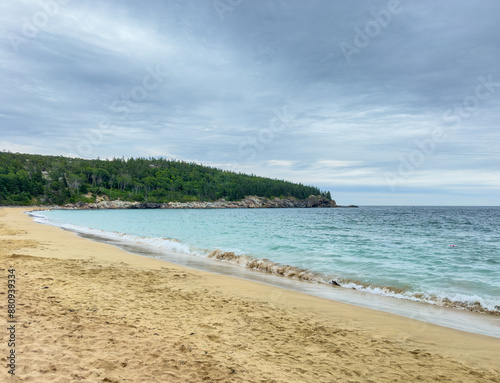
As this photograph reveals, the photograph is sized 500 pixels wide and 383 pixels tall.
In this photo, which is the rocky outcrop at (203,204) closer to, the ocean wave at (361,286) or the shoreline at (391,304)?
the ocean wave at (361,286)

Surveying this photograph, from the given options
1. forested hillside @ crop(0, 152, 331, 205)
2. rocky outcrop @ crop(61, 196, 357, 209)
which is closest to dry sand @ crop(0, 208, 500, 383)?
forested hillside @ crop(0, 152, 331, 205)

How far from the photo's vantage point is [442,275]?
467 inches

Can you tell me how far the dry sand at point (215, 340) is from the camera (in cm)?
407

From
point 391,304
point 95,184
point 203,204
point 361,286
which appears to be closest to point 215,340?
point 391,304

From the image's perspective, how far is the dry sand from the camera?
13.4ft

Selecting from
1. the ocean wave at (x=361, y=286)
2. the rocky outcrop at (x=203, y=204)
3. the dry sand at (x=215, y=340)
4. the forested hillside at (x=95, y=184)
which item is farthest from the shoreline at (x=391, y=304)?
the rocky outcrop at (x=203, y=204)

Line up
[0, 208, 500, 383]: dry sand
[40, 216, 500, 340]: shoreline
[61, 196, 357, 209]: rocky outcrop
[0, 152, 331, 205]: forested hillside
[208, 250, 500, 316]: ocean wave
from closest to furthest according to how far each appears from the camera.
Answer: [0, 208, 500, 383]: dry sand < [40, 216, 500, 340]: shoreline < [208, 250, 500, 316]: ocean wave < [0, 152, 331, 205]: forested hillside < [61, 196, 357, 209]: rocky outcrop

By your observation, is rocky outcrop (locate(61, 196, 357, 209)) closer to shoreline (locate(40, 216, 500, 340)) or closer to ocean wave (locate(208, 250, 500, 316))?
ocean wave (locate(208, 250, 500, 316))

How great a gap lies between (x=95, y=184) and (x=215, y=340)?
590ft

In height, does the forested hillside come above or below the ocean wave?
above

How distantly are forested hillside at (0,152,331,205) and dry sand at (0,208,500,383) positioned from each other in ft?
466

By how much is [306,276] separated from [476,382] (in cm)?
824

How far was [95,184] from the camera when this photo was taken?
163750 millimetres

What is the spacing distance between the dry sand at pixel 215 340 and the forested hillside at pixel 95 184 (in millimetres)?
141985
